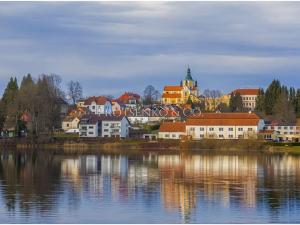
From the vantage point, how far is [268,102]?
103875 millimetres

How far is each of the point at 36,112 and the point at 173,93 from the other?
3077 inches

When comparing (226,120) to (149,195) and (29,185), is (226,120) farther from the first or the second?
(149,195)

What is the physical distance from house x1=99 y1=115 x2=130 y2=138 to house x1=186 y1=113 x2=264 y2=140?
29.8 ft

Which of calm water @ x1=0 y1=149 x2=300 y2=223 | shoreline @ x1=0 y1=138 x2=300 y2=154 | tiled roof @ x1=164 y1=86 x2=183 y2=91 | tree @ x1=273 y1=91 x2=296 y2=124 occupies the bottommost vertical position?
calm water @ x1=0 y1=149 x2=300 y2=223

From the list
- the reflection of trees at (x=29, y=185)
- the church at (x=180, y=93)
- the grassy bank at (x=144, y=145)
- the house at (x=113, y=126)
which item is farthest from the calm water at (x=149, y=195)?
the church at (x=180, y=93)

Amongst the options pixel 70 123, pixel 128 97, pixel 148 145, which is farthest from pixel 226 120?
pixel 128 97

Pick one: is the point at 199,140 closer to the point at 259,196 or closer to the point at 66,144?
the point at 66,144

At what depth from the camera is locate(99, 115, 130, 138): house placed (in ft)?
299

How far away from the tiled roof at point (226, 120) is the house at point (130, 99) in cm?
4426

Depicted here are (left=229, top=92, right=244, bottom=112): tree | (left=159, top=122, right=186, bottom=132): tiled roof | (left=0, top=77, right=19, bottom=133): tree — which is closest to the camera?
(left=0, top=77, right=19, bottom=133): tree

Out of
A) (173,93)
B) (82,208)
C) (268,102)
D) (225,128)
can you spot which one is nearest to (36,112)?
(225,128)

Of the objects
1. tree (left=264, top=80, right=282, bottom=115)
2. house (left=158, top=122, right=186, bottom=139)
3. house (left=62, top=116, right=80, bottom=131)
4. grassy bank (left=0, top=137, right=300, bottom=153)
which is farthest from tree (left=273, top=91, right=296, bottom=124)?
house (left=62, top=116, right=80, bottom=131)

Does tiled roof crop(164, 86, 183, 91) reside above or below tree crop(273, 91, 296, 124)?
above

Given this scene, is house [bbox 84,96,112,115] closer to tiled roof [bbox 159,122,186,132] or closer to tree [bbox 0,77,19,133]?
tree [bbox 0,77,19,133]
